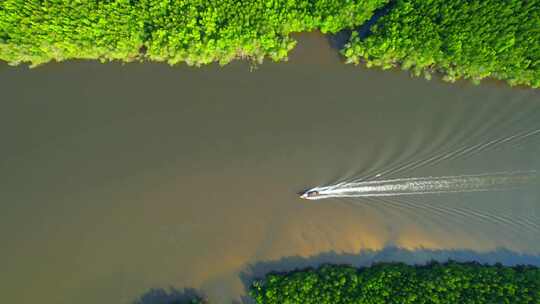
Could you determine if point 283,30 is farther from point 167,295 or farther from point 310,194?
point 167,295

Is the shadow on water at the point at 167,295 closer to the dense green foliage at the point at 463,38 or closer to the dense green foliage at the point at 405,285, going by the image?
the dense green foliage at the point at 405,285

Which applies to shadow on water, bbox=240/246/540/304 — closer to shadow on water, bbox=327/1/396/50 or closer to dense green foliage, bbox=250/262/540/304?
dense green foliage, bbox=250/262/540/304

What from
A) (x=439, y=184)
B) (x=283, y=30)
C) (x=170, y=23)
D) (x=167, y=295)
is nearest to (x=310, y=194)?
(x=439, y=184)

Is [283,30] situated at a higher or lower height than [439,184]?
higher

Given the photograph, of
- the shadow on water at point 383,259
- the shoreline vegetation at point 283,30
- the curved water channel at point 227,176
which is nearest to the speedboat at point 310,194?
the curved water channel at point 227,176

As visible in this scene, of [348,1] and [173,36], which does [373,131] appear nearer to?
[348,1]
